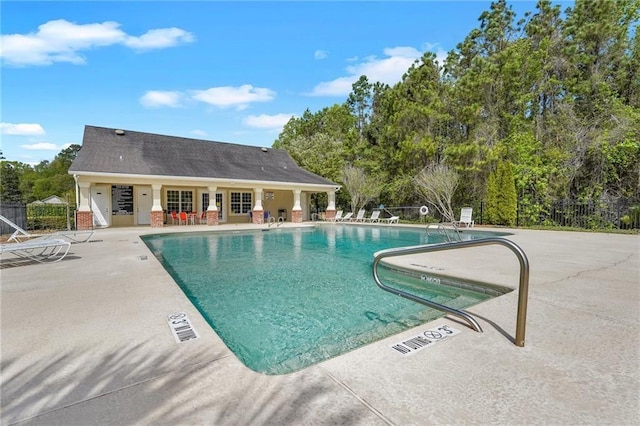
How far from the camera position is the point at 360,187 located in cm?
2391

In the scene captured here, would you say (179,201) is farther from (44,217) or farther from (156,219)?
(44,217)

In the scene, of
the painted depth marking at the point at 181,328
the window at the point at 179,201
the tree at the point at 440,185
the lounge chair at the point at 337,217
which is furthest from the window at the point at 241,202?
the painted depth marking at the point at 181,328

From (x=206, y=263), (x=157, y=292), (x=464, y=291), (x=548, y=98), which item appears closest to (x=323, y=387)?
(x=157, y=292)

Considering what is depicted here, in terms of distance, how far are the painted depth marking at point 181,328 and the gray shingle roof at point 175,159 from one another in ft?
49.6

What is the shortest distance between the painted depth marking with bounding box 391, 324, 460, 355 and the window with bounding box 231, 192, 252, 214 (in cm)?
2053

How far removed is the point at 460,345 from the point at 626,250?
31.2ft

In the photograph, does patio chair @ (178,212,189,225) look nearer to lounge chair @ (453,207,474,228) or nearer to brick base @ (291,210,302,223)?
brick base @ (291,210,302,223)

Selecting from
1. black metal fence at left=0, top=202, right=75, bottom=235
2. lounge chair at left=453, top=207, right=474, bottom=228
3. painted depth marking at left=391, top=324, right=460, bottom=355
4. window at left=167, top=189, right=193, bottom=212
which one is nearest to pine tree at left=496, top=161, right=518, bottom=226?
lounge chair at left=453, top=207, right=474, bottom=228

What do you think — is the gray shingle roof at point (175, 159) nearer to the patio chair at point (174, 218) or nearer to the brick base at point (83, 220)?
the brick base at point (83, 220)

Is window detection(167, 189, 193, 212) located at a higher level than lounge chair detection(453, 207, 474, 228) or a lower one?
higher

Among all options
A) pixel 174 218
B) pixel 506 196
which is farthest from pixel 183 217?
pixel 506 196

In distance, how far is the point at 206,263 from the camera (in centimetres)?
867

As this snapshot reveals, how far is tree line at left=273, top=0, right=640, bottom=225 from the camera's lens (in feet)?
55.9

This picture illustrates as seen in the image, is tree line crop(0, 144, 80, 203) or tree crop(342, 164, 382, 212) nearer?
tree crop(342, 164, 382, 212)
